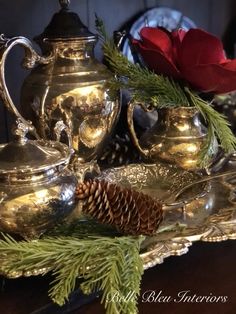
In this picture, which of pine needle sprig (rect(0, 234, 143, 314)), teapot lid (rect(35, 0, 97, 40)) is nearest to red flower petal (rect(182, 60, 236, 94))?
teapot lid (rect(35, 0, 97, 40))

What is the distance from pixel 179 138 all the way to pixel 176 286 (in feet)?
0.71

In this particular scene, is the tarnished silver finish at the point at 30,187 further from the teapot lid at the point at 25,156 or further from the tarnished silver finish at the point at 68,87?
the tarnished silver finish at the point at 68,87

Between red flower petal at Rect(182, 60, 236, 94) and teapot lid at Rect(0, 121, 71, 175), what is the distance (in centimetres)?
19

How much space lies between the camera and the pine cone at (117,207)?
17.2 inches

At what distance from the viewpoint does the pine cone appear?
438 millimetres

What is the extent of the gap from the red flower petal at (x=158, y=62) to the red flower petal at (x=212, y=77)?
0.01 meters

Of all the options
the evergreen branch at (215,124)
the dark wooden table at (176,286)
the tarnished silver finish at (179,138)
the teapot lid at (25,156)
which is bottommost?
the dark wooden table at (176,286)

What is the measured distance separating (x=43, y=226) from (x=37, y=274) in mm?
62

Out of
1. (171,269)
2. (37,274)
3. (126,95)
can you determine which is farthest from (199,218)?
(126,95)

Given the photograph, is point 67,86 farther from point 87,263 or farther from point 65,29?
point 87,263

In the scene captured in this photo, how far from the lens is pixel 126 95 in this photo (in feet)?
2.62

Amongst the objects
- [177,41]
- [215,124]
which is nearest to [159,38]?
[177,41]

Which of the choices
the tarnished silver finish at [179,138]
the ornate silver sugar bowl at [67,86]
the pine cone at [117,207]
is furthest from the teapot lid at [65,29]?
the pine cone at [117,207]

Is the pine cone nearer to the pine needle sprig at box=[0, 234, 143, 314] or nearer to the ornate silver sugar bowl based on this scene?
the pine needle sprig at box=[0, 234, 143, 314]
